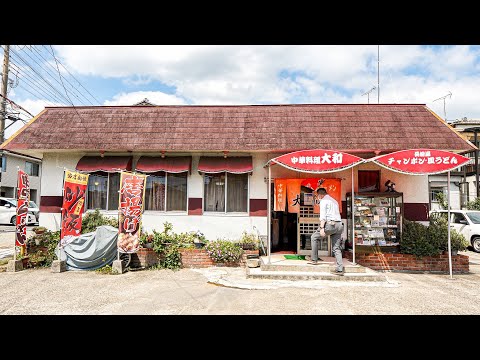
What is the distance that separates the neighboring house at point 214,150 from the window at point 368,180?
3 centimetres

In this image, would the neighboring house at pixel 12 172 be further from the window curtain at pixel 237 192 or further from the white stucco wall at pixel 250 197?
the window curtain at pixel 237 192

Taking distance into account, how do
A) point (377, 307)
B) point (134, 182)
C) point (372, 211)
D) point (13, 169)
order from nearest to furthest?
1. point (377, 307)
2. point (134, 182)
3. point (372, 211)
4. point (13, 169)

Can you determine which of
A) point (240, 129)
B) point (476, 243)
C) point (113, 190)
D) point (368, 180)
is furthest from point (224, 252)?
point (476, 243)

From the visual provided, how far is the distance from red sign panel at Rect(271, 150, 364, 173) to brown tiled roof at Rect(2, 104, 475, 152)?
125cm

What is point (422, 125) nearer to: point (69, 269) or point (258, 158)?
point (258, 158)

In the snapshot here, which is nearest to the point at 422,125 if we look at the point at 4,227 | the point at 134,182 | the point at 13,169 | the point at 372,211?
the point at 372,211

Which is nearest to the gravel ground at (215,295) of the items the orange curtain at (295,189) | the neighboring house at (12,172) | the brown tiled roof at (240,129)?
the orange curtain at (295,189)

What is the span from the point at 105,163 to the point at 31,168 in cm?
2690

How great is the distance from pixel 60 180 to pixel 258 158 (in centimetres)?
675

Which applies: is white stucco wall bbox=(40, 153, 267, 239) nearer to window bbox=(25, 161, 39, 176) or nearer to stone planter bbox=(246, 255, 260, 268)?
stone planter bbox=(246, 255, 260, 268)

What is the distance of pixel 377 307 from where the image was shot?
605cm

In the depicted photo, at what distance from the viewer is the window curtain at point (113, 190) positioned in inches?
430

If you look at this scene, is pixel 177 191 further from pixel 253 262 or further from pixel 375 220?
pixel 375 220

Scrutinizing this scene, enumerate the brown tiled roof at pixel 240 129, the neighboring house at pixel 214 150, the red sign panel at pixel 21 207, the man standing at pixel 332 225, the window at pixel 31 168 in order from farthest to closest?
1. the window at pixel 31 168
2. the neighboring house at pixel 214 150
3. the brown tiled roof at pixel 240 129
4. the red sign panel at pixel 21 207
5. the man standing at pixel 332 225
